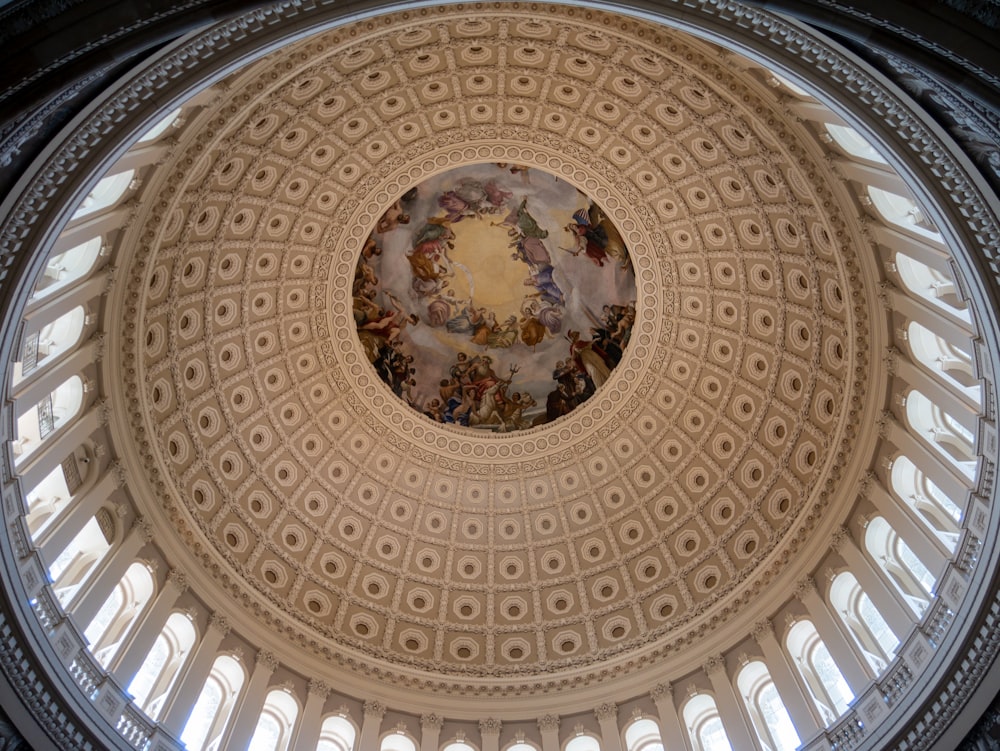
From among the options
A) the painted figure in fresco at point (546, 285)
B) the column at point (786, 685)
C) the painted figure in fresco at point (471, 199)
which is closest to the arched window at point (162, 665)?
the column at point (786, 685)

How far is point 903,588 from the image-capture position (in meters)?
19.4

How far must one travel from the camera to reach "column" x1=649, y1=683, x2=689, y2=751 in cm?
2194

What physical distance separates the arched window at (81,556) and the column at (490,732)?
11057mm

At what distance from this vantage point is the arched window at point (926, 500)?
18.4m

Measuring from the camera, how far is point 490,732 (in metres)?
23.9

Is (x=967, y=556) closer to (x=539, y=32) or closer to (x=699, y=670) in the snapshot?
(x=699, y=670)

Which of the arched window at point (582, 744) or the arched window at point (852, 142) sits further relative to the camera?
the arched window at point (582, 744)

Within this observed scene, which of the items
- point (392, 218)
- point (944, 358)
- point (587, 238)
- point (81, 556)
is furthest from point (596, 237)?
point (81, 556)

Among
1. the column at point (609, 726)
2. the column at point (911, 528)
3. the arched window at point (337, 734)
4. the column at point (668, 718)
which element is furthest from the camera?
the column at point (609, 726)

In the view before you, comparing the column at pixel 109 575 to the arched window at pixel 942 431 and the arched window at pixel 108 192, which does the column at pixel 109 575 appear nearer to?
the arched window at pixel 108 192

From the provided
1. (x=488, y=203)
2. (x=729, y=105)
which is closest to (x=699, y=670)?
(x=729, y=105)

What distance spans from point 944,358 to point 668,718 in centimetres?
1129

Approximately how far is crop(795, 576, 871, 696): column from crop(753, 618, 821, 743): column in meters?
1.13

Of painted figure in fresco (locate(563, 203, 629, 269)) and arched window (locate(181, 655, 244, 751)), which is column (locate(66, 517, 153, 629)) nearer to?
arched window (locate(181, 655, 244, 751))
